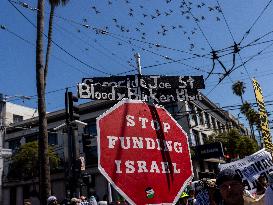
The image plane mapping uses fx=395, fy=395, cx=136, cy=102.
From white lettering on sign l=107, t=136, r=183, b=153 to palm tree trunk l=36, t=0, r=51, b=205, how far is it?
1159 centimetres

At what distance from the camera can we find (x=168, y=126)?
3152 mm

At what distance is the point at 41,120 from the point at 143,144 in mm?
12969

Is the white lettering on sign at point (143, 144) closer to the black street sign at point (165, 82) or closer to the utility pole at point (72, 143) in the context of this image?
the black street sign at point (165, 82)

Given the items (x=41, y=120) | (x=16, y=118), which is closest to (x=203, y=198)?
(x=41, y=120)

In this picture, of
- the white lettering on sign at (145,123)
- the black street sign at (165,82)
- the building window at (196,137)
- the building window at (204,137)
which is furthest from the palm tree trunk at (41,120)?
the building window at (204,137)

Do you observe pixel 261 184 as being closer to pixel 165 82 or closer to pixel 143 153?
pixel 165 82

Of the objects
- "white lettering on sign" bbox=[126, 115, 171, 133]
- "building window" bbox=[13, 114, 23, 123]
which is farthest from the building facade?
"white lettering on sign" bbox=[126, 115, 171, 133]

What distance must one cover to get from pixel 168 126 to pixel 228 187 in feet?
2.14

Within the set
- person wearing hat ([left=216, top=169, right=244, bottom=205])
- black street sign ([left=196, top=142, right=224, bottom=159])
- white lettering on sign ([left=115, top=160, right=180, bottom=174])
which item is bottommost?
person wearing hat ([left=216, top=169, right=244, bottom=205])

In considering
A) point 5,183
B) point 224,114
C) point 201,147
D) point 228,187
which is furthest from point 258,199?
point 224,114

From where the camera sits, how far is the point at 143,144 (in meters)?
2.87

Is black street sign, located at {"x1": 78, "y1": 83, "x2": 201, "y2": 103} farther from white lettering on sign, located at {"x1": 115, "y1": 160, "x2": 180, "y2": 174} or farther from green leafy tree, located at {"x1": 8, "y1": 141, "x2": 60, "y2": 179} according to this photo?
green leafy tree, located at {"x1": 8, "y1": 141, "x2": 60, "y2": 179}

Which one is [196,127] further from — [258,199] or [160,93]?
[160,93]

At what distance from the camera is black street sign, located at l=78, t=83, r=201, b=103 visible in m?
3.76
